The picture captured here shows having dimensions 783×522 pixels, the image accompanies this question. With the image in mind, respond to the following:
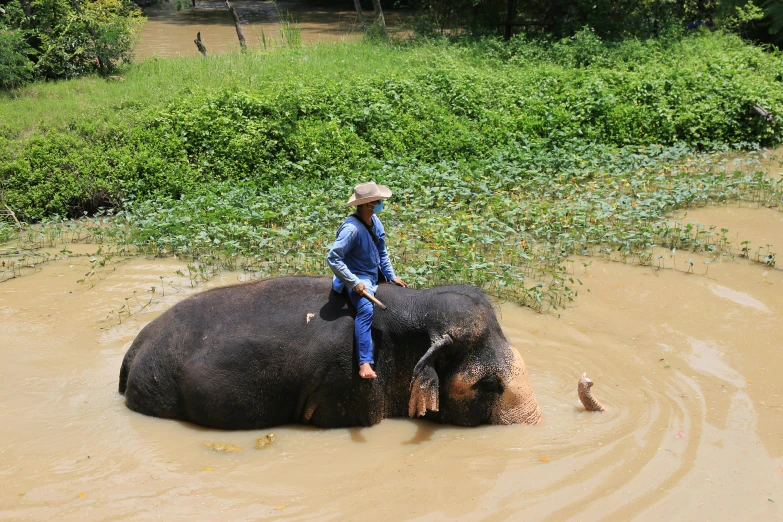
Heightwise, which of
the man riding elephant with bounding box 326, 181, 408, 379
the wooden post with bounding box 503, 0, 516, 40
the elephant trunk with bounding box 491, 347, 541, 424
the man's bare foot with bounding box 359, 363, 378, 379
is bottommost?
the elephant trunk with bounding box 491, 347, 541, 424

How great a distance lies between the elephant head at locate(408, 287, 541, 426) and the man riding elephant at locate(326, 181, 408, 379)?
480 millimetres

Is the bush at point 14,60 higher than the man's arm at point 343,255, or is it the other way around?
the bush at point 14,60

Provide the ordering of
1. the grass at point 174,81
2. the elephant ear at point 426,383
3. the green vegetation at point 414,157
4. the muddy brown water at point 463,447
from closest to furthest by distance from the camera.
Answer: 1. the muddy brown water at point 463,447
2. the elephant ear at point 426,383
3. the green vegetation at point 414,157
4. the grass at point 174,81

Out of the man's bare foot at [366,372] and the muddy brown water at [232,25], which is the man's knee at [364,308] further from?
the muddy brown water at [232,25]

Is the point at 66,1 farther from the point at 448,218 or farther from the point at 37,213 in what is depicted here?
the point at 448,218

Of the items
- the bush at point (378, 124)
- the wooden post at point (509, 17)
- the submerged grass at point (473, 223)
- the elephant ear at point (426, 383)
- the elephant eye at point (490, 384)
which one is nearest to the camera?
the elephant ear at point (426, 383)

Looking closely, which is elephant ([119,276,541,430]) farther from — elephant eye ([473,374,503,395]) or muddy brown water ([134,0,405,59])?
muddy brown water ([134,0,405,59])

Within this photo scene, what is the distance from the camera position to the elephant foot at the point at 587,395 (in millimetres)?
6120

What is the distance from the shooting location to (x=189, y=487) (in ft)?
18.3

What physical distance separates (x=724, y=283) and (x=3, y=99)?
12045 mm

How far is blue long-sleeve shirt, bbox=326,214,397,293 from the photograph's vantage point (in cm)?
611

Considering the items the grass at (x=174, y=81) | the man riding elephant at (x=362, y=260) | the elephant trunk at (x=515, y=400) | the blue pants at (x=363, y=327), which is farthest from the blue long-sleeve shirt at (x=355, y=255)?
the grass at (x=174, y=81)

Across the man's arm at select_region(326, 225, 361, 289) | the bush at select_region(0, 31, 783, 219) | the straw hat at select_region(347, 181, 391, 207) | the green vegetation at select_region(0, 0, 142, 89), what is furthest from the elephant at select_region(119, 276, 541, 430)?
the green vegetation at select_region(0, 0, 142, 89)

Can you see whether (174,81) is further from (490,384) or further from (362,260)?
(490,384)
